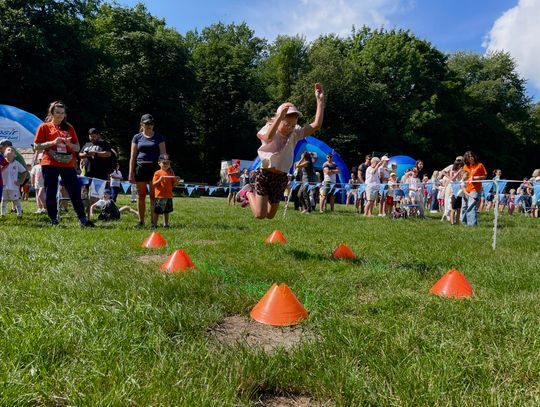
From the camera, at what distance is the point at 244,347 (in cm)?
228

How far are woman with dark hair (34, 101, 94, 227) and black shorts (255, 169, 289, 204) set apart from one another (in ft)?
11.3

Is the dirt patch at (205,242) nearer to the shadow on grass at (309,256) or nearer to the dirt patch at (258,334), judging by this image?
the shadow on grass at (309,256)

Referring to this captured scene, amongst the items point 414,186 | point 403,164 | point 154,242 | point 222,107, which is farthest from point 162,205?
point 222,107

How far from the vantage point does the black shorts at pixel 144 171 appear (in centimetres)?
745

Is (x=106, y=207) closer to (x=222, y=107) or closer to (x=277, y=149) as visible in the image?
(x=277, y=149)

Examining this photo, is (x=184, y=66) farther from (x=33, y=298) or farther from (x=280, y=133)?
(x=33, y=298)

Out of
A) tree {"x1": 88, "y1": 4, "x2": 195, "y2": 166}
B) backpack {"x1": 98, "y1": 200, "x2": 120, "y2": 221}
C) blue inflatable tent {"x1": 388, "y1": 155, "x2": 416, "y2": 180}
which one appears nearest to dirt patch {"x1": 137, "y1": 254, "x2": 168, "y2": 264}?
backpack {"x1": 98, "y1": 200, "x2": 120, "y2": 221}

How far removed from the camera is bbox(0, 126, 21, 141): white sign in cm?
1669

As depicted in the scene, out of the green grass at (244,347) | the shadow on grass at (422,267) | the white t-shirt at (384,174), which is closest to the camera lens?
the green grass at (244,347)

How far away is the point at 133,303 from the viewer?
9.25ft

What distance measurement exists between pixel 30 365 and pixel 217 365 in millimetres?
827

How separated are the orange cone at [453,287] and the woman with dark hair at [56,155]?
581cm

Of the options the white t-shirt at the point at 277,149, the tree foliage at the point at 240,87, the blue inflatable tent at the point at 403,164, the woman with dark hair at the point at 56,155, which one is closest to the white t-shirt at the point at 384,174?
the white t-shirt at the point at 277,149

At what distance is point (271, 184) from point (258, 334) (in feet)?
9.90
